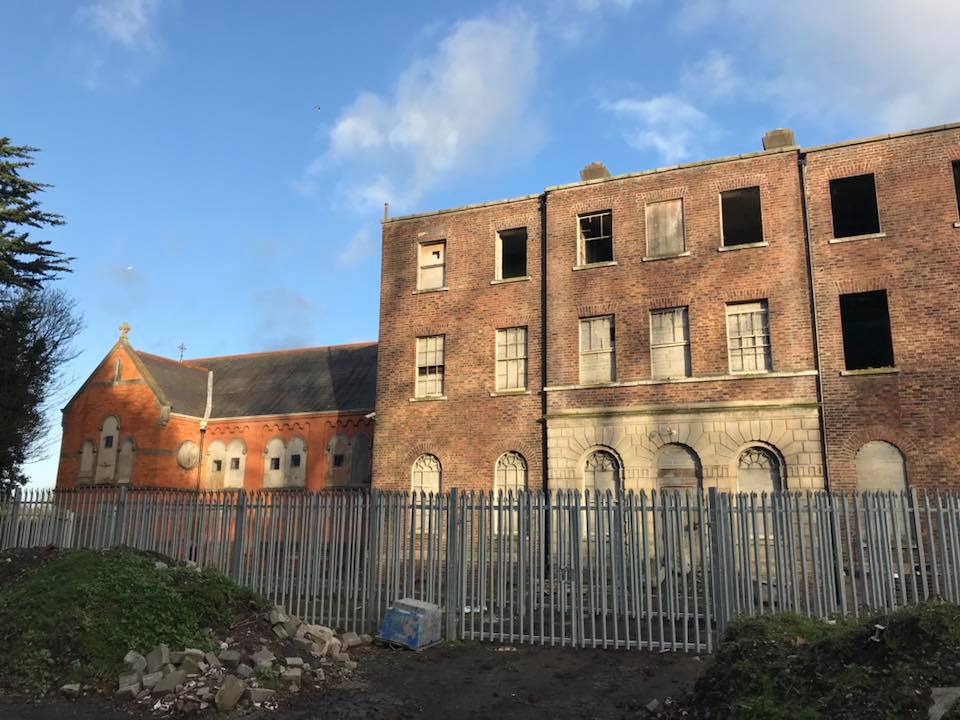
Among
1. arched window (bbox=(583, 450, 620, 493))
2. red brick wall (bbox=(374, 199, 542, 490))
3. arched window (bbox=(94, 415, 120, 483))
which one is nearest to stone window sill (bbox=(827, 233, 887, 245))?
arched window (bbox=(583, 450, 620, 493))

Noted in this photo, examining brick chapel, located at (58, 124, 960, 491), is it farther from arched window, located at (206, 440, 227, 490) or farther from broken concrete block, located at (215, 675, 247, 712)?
arched window, located at (206, 440, 227, 490)

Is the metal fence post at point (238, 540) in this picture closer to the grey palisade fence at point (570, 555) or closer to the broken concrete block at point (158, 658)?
the grey palisade fence at point (570, 555)

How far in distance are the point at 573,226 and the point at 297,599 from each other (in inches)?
528

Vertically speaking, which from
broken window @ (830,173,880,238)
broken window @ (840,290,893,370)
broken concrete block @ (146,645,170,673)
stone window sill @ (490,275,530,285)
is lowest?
broken concrete block @ (146,645,170,673)

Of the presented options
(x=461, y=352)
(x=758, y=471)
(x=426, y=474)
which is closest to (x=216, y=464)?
(x=426, y=474)

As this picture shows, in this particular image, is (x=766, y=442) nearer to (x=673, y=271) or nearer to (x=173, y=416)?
(x=673, y=271)

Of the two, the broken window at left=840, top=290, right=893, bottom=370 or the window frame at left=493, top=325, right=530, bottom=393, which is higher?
the broken window at left=840, top=290, right=893, bottom=370

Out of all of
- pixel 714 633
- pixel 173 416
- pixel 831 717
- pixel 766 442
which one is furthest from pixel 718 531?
pixel 173 416

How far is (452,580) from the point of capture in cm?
1282

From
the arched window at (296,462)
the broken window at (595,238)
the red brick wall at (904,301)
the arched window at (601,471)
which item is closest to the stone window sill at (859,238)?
the red brick wall at (904,301)

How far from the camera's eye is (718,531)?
1198cm

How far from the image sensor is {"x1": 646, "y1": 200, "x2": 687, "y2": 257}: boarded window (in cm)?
2094

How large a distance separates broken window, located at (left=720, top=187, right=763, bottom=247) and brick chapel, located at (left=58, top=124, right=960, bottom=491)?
0.09 meters

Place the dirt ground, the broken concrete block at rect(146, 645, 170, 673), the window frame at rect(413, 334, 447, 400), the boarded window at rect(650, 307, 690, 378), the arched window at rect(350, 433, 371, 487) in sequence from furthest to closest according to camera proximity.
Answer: the arched window at rect(350, 433, 371, 487)
the window frame at rect(413, 334, 447, 400)
the boarded window at rect(650, 307, 690, 378)
the broken concrete block at rect(146, 645, 170, 673)
the dirt ground
